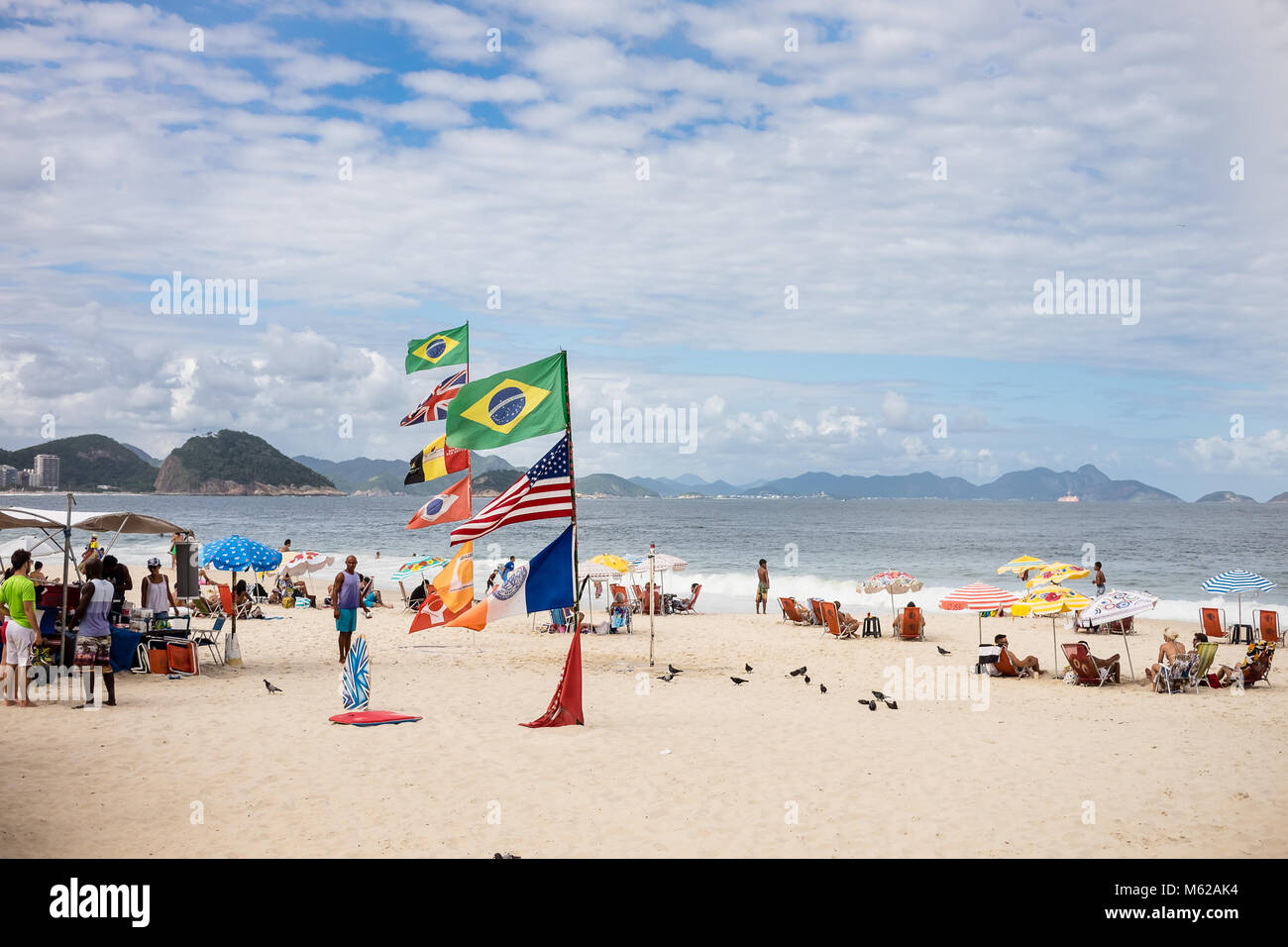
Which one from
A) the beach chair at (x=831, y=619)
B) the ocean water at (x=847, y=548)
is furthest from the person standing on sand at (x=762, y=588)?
the beach chair at (x=831, y=619)

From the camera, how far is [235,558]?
47.4ft

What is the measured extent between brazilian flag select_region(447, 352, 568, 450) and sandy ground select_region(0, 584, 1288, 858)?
345 centimetres

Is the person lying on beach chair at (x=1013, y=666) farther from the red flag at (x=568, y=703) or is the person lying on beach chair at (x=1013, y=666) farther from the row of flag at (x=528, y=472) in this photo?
the row of flag at (x=528, y=472)

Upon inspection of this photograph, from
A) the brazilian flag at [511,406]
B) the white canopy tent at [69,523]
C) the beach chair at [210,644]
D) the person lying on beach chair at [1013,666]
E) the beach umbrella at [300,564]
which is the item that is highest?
the brazilian flag at [511,406]

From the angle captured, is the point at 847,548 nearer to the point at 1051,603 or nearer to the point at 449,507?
the point at 1051,603

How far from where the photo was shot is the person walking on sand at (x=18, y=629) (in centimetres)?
1061

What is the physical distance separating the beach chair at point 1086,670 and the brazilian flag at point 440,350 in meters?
12.2

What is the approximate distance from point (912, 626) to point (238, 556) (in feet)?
46.3

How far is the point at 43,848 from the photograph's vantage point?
6.49 metres

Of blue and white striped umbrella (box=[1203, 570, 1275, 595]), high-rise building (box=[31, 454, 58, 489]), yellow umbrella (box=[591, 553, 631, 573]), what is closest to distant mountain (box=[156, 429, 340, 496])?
high-rise building (box=[31, 454, 58, 489])

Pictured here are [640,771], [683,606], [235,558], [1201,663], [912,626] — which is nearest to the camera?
[640,771]

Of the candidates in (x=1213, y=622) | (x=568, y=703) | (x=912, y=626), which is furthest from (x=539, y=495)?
(x=1213, y=622)
